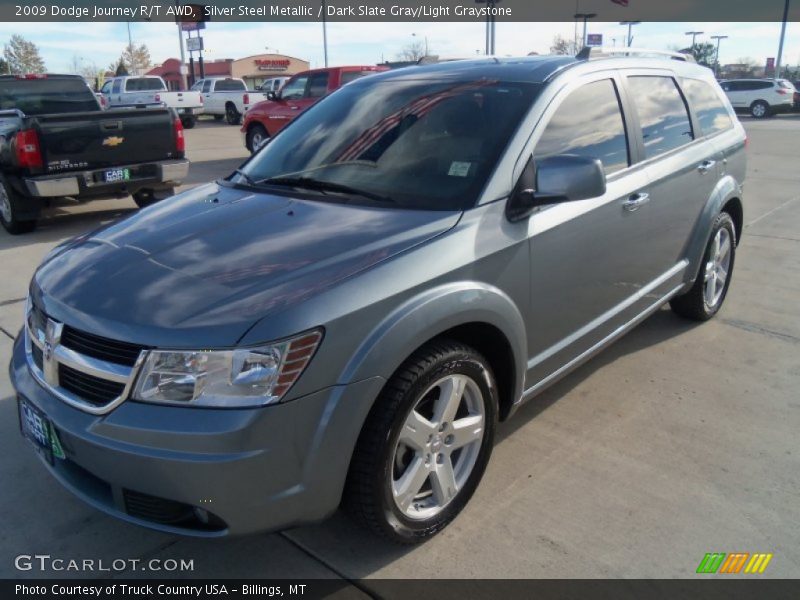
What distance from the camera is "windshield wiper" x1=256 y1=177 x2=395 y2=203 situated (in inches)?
117

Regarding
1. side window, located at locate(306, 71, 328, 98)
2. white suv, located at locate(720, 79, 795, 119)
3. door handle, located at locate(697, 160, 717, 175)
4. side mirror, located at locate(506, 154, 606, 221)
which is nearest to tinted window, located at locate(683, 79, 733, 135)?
door handle, located at locate(697, 160, 717, 175)

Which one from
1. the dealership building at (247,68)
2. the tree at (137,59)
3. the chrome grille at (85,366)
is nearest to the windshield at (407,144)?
the chrome grille at (85,366)

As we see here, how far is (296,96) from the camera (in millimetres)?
14102

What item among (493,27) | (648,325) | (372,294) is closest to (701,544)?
(372,294)

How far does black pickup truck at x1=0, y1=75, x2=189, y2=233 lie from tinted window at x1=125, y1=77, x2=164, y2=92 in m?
19.6

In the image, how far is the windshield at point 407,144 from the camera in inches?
115

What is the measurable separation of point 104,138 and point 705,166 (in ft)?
20.6

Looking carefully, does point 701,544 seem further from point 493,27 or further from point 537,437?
point 493,27

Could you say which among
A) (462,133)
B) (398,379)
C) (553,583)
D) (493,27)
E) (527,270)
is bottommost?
(553,583)

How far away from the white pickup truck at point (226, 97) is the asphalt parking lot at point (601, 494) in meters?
24.6

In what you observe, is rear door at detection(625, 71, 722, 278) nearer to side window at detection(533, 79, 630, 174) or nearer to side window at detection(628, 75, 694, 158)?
side window at detection(628, 75, 694, 158)

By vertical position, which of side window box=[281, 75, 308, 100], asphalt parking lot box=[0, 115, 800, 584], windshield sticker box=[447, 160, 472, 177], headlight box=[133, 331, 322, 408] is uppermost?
side window box=[281, 75, 308, 100]

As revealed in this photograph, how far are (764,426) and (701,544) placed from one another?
3.76ft

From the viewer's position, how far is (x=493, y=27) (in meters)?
28.7
